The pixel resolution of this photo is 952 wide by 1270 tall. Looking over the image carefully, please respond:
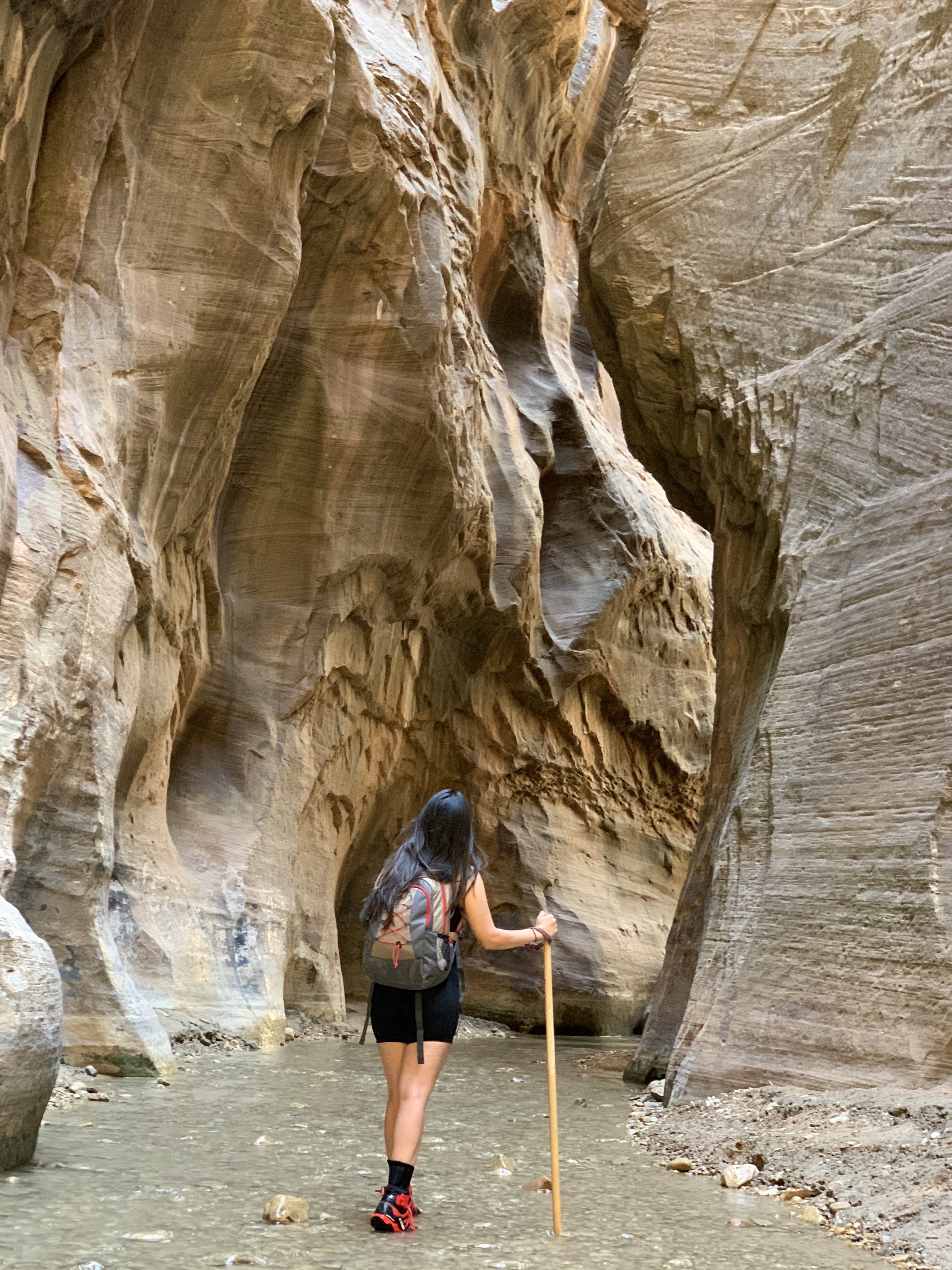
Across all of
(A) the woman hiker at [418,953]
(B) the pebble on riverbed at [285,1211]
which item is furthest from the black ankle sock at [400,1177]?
(B) the pebble on riverbed at [285,1211]

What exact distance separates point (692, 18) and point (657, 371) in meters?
3.01

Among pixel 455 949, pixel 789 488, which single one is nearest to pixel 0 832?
pixel 455 949

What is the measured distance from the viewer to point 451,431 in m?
13.4

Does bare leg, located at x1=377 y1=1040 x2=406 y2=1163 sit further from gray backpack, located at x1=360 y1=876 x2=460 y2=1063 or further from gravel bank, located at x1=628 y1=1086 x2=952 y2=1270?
gravel bank, located at x1=628 y1=1086 x2=952 y2=1270

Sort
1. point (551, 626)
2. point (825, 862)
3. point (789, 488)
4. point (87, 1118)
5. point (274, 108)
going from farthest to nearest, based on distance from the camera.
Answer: point (551, 626) < point (274, 108) < point (789, 488) < point (825, 862) < point (87, 1118)

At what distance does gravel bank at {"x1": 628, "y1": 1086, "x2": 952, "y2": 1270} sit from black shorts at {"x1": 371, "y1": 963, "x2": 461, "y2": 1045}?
5.10 feet

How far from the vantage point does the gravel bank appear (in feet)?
13.9

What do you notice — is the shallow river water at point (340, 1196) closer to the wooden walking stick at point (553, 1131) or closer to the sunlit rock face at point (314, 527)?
the wooden walking stick at point (553, 1131)

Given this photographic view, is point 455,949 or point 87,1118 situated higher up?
point 455,949

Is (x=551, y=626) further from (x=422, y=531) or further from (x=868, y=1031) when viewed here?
(x=868, y=1031)

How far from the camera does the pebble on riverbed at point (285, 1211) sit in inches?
154

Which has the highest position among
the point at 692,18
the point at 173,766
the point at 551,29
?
the point at 551,29

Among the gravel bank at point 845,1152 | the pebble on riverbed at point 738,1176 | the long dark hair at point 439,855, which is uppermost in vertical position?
the long dark hair at point 439,855

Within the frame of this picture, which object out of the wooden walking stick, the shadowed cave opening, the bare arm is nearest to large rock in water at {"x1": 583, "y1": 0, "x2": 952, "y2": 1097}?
the wooden walking stick
